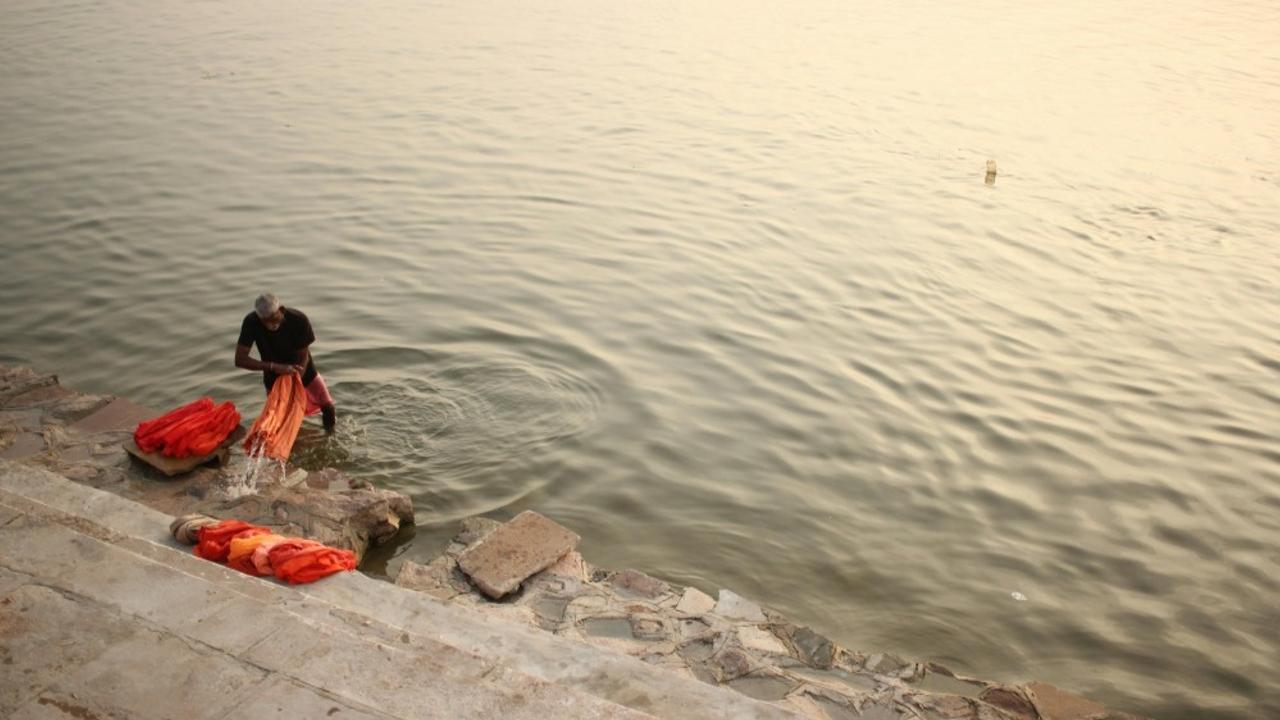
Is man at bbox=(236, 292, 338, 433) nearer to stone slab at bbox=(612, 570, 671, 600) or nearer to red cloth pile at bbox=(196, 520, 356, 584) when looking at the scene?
red cloth pile at bbox=(196, 520, 356, 584)

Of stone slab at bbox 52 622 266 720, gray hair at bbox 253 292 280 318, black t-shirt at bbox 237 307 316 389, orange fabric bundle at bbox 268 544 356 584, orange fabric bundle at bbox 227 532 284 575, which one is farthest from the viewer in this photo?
black t-shirt at bbox 237 307 316 389

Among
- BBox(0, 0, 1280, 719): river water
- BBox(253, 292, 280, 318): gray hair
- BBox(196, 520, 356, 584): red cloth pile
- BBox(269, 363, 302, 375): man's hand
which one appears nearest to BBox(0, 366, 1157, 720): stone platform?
BBox(196, 520, 356, 584): red cloth pile

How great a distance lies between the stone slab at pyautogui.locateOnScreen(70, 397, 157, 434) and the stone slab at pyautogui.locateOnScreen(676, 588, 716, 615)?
407 centimetres

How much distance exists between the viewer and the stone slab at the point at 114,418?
24.2 feet

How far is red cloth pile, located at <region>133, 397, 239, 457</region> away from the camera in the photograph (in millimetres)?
6727

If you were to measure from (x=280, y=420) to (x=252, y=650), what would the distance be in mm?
2932

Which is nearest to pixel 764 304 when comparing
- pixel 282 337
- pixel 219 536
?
pixel 282 337

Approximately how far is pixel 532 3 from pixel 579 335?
59.4 feet

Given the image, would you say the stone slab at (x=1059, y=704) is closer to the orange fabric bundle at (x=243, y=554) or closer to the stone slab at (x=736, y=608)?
the stone slab at (x=736, y=608)

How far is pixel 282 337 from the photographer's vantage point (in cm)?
744

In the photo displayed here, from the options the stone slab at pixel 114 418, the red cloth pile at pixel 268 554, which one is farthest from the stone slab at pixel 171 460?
the red cloth pile at pixel 268 554

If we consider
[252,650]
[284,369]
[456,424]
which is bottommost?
[456,424]

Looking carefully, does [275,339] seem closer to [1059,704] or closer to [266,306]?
[266,306]

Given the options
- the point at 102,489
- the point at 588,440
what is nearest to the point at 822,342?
the point at 588,440
